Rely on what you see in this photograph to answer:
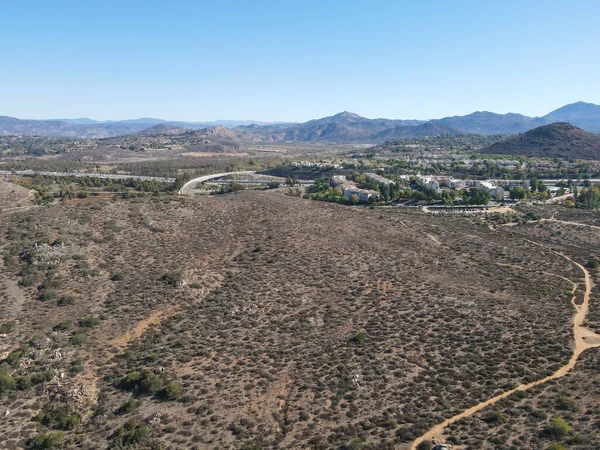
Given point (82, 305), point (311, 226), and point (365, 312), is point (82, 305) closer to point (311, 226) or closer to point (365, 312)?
point (365, 312)

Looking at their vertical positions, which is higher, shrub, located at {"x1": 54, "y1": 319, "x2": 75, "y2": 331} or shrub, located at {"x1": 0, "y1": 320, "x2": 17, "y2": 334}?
shrub, located at {"x1": 0, "y1": 320, "x2": 17, "y2": 334}

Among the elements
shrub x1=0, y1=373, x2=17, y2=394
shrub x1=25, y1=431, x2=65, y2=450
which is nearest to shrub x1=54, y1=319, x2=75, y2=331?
shrub x1=0, y1=373, x2=17, y2=394

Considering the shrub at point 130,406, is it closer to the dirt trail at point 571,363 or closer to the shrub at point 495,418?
Result: the dirt trail at point 571,363

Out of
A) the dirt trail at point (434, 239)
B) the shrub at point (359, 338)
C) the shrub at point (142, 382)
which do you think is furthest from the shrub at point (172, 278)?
the dirt trail at point (434, 239)

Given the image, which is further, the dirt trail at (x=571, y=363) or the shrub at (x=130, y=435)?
the dirt trail at (x=571, y=363)

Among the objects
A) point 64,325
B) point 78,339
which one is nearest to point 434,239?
point 78,339

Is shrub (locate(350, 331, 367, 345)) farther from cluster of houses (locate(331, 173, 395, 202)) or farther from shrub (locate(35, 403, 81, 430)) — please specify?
cluster of houses (locate(331, 173, 395, 202))

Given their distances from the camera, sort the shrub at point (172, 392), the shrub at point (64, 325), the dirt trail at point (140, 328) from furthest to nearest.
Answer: the shrub at point (64, 325) < the dirt trail at point (140, 328) < the shrub at point (172, 392)

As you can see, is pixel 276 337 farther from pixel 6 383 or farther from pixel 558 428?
pixel 558 428

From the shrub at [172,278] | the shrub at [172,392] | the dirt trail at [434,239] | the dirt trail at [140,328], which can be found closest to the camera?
the shrub at [172,392]

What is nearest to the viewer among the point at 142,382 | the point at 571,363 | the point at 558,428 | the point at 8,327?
the point at 558,428
